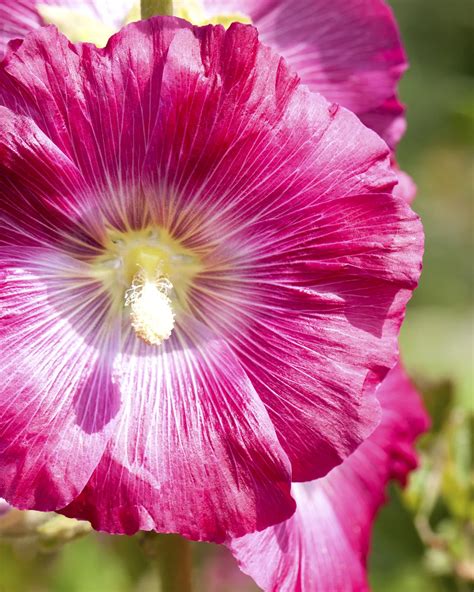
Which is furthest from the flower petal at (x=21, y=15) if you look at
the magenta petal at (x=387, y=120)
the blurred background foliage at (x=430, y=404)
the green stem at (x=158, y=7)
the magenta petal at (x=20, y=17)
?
the blurred background foliage at (x=430, y=404)

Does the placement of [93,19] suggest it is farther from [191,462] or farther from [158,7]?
[191,462]

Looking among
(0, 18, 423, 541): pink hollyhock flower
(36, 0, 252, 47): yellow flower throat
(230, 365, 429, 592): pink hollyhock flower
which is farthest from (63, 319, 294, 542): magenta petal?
(36, 0, 252, 47): yellow flower throat

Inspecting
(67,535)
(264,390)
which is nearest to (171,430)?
(264,390)

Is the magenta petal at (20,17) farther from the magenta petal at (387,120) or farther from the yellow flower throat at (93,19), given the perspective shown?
the magenta petal at (387,120)

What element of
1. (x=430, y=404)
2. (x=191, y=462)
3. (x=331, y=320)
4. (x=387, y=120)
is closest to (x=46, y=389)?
(x=191, y=462)

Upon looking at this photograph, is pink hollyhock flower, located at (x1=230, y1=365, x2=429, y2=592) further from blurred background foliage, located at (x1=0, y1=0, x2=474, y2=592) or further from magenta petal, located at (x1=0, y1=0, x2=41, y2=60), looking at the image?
magenta petal, located at (x1=0, y1=0, x2=41, y2=60)

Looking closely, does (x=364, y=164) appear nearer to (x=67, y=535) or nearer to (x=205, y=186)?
(x=205, y=186)
